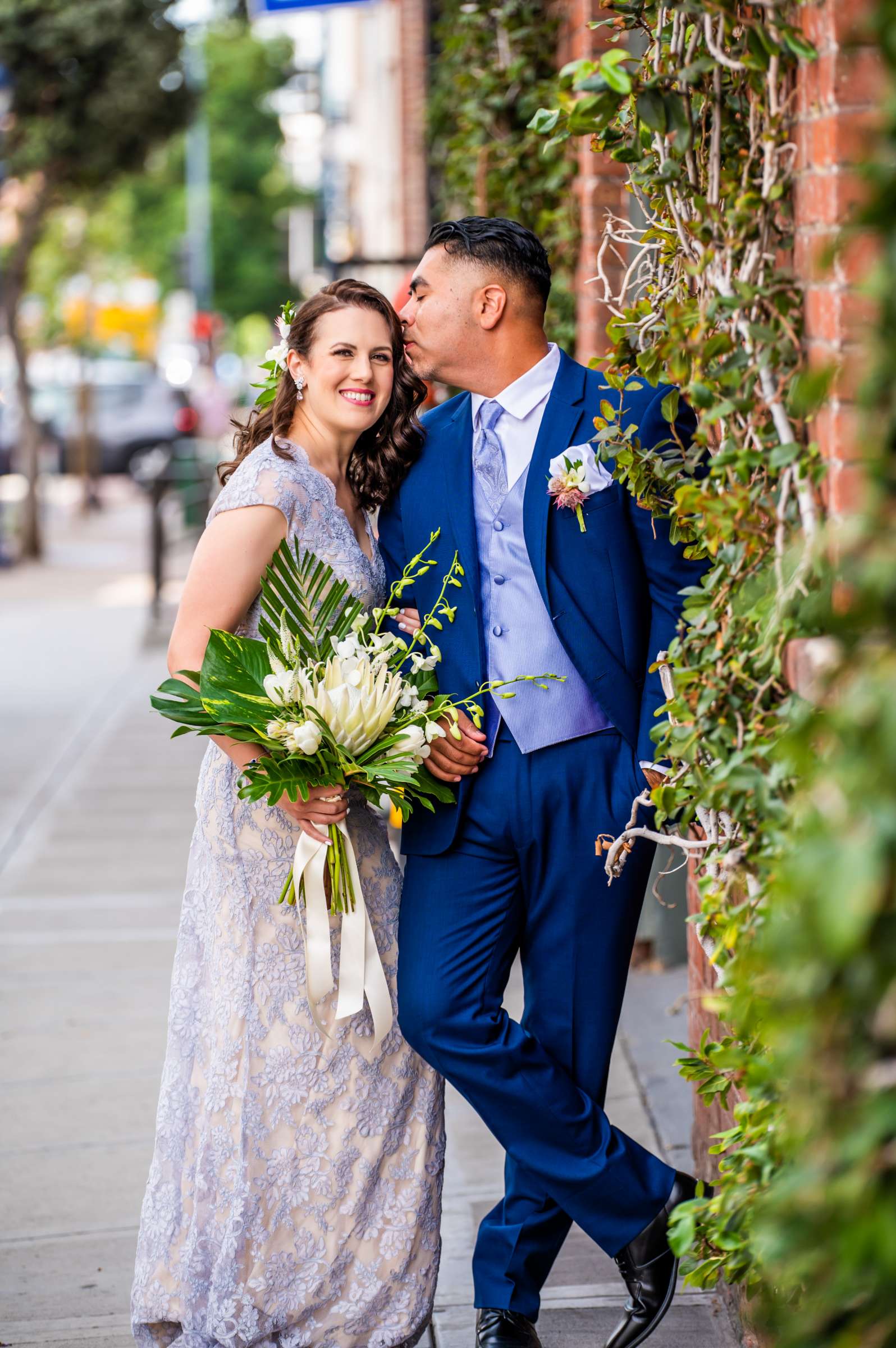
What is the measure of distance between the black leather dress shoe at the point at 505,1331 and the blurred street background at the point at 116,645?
5.7 inches

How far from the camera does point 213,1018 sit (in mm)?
2955

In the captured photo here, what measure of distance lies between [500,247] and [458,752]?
961mm

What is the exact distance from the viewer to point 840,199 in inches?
76.8

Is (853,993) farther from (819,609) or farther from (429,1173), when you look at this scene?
(429,1173)

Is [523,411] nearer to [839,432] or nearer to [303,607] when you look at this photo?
[303,607]

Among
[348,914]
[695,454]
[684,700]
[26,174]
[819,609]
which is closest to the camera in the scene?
[819,609]

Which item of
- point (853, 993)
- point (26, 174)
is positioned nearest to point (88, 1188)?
point (853, 993)

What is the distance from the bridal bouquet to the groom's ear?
427 millimetres

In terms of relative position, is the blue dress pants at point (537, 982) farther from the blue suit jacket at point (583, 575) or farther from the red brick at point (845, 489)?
the red brick at point (845, 489)

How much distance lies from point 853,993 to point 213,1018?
2.00 metres

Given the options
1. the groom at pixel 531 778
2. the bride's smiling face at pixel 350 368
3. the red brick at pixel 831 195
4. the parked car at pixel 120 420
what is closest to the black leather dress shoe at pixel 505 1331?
the groom at pixel 531 778

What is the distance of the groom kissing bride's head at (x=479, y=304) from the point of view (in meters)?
2.93

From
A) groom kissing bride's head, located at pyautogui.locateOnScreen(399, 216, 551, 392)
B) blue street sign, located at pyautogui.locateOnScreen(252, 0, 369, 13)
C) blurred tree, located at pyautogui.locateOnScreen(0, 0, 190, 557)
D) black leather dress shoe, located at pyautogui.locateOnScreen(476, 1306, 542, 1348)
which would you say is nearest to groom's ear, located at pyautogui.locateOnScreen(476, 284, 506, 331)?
groom kissing bride's head, located at pyautogui.locateOnScreen(399, 216, 551, 392)

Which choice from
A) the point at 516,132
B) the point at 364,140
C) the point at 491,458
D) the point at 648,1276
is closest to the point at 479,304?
the point at 491,458
